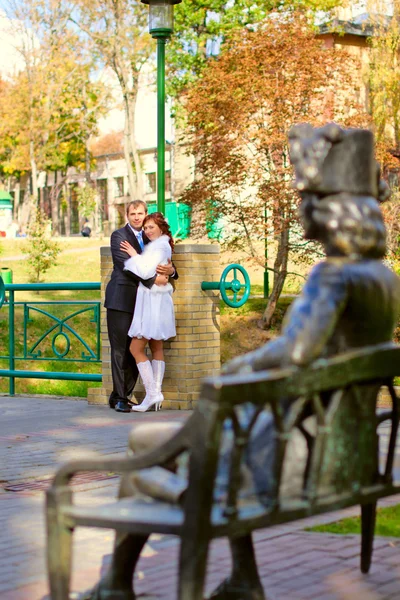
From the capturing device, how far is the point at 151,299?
34.9 ft

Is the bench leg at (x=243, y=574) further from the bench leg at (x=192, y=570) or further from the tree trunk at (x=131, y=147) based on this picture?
the tree trunk at (x=131, y=147)

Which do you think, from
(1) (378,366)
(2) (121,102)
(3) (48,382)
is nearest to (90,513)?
(1) (378,366)

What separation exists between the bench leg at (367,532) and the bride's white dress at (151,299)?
6.14 metres

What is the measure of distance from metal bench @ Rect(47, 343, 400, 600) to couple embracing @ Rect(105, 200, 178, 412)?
688cm

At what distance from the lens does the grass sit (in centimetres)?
545

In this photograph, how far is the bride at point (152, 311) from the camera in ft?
34.6

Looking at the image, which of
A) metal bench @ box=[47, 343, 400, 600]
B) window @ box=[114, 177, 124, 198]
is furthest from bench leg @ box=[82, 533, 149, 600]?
window @ box=[114, 177, 124, 198]

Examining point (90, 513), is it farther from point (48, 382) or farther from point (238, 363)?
point (48, 382)

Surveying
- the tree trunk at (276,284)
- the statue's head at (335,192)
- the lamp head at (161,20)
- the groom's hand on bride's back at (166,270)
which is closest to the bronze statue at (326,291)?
the statue's head at (335,192)

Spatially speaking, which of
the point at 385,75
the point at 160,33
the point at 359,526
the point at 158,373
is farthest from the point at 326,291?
the point at 385,75

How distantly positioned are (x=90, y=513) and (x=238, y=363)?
27.0 inches

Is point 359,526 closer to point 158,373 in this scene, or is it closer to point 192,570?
point 192,570

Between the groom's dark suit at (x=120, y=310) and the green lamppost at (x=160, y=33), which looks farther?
the green lamppost at (x=160, y=33)

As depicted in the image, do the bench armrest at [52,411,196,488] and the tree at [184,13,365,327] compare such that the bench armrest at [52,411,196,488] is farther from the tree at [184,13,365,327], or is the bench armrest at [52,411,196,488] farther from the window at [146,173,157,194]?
the window at [146,173,157,194]
